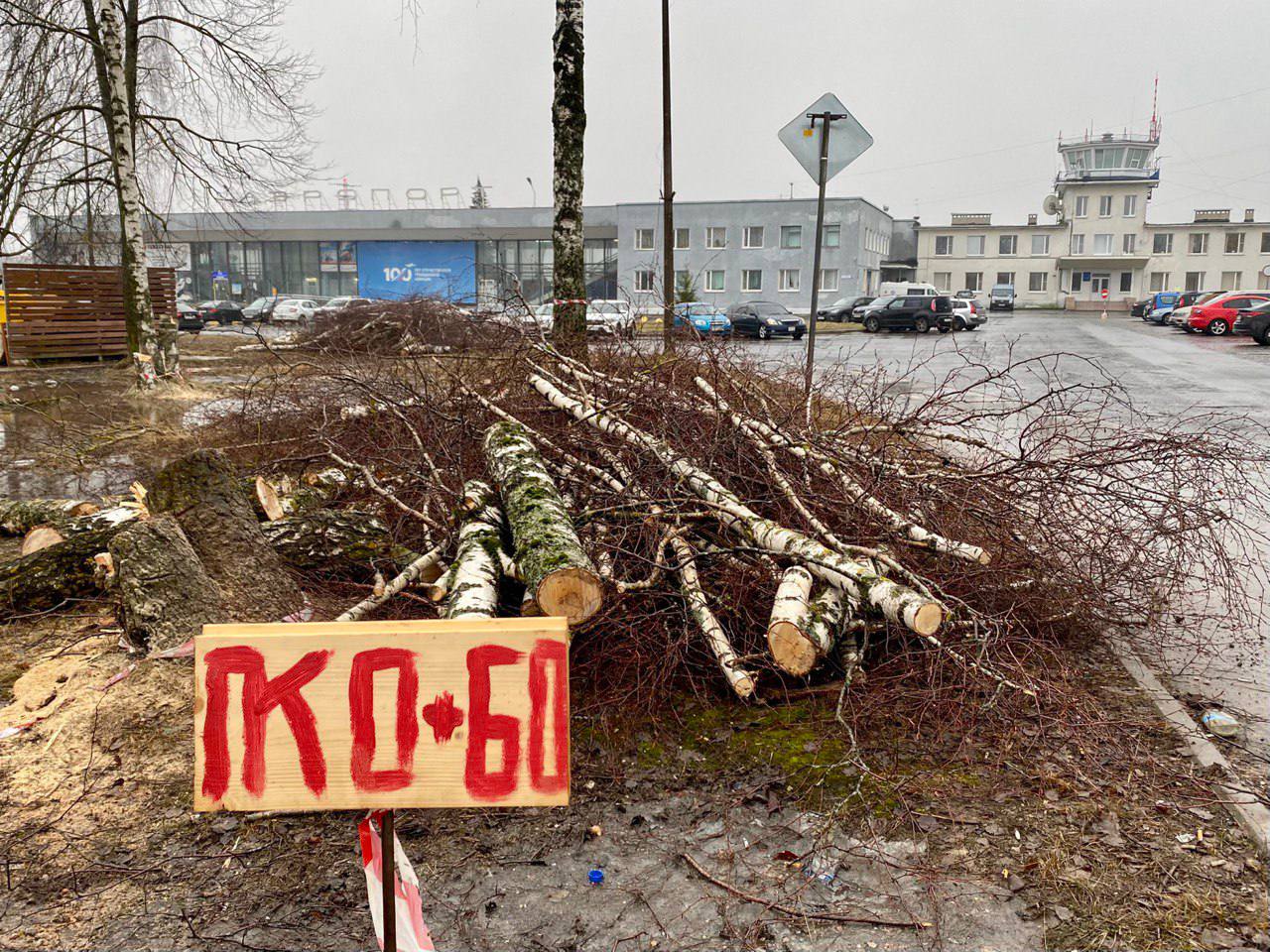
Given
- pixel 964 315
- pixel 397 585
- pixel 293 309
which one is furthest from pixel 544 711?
pixel 293 309

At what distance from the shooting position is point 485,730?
202 cm

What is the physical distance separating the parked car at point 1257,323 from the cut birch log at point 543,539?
2698 centimetres

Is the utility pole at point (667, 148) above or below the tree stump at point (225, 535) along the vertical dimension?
above

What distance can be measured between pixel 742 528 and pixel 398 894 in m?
2.39

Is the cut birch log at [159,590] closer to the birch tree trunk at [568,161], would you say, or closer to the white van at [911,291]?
the birch tree trunk at [568,161]

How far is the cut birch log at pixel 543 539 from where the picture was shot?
11.4 feet

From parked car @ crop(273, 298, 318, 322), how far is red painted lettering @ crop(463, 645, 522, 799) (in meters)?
36.7

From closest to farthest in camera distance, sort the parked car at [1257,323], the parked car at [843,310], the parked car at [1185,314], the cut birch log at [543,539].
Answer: the cut birch log at [543,539]
the parked car at [1257,323]
the parked car at [1185,314]
the parked car at [843,310]

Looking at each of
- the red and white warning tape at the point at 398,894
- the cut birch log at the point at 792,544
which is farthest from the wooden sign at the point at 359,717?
the cut birch log at the point at 792,544

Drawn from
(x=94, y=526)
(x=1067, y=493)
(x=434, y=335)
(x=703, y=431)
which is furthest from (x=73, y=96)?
(x=1067, y=493)

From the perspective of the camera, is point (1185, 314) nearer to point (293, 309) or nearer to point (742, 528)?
point (293, 309)

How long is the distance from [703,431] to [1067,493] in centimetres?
192

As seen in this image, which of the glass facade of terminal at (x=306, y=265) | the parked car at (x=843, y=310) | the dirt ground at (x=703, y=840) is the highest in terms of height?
the glass facade of terminal at (x=306, y=265)

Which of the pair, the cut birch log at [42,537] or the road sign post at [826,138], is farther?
the road sign post at [826,138]
